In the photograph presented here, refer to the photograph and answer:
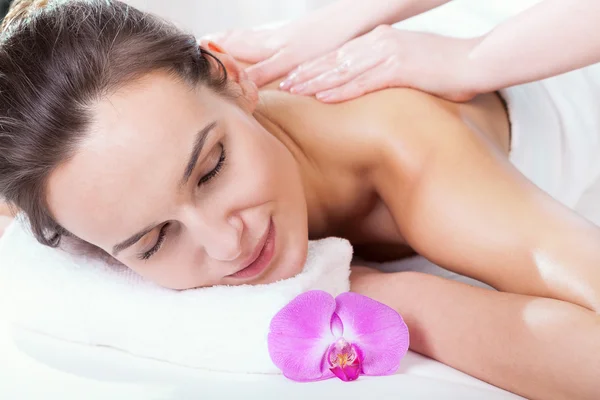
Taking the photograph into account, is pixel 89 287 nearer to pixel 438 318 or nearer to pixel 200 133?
pixel 200 133

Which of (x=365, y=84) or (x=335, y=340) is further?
(x=365, y=84)

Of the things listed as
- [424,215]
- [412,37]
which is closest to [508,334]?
[424,215]

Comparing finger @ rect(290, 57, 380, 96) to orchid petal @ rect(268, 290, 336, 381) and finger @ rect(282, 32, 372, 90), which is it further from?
orchid petal @ rect(268, 290, 336, 381)

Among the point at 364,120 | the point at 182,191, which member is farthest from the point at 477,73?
the point at 182,191

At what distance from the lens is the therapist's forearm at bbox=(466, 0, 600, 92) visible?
3.66ft

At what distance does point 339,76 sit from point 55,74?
1.71ft

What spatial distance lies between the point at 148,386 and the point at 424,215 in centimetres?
49

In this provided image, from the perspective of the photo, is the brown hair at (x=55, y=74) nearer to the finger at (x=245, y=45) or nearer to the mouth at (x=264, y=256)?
the mouth at (x=264, y=256)

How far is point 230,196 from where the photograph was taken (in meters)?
0.99

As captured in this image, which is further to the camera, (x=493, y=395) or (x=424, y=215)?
(x=424, y=215)

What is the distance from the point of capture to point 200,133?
974 mm

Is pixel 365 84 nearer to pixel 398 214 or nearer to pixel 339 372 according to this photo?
pixel 398 214

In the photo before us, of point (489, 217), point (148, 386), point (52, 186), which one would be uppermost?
point (52, 186)

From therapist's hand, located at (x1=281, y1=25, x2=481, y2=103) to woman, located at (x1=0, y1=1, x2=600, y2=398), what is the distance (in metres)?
0.10
